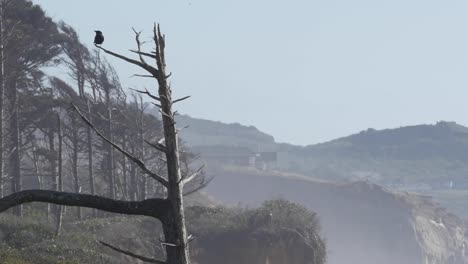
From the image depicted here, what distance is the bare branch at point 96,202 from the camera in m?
7.75

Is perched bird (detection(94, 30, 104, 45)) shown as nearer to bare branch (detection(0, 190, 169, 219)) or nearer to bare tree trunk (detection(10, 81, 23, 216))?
bare branch (detection(0, 190, 169, 219))

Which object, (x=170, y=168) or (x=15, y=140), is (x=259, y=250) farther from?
(x=170, y=168)

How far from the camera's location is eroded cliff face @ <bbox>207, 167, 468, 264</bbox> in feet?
419

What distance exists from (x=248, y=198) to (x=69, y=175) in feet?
278

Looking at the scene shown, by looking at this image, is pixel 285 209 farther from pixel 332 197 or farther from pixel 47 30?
pixel 332 197

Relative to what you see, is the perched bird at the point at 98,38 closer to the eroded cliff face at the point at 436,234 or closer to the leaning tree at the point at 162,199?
the leaning tree at the point at 162,199

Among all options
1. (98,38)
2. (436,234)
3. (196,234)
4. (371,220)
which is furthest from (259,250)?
(371,220)

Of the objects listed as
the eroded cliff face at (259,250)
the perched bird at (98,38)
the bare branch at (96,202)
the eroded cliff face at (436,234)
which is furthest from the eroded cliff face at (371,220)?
the bare branch at (96,202)

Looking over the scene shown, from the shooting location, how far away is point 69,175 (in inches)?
2584

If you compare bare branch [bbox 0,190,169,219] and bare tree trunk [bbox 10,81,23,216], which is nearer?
bare branch [bbox 0,190,169,219]

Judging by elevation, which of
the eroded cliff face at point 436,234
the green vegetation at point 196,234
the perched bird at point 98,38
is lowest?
the eroded cliff face at point 436,234

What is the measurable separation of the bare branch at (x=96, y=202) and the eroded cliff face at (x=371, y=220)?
369ft

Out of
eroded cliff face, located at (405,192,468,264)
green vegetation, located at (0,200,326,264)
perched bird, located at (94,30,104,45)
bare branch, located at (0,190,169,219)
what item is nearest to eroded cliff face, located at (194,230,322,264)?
green vegetation, located at (0,200,326,264)

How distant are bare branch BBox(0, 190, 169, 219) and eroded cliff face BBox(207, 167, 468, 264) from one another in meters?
113
